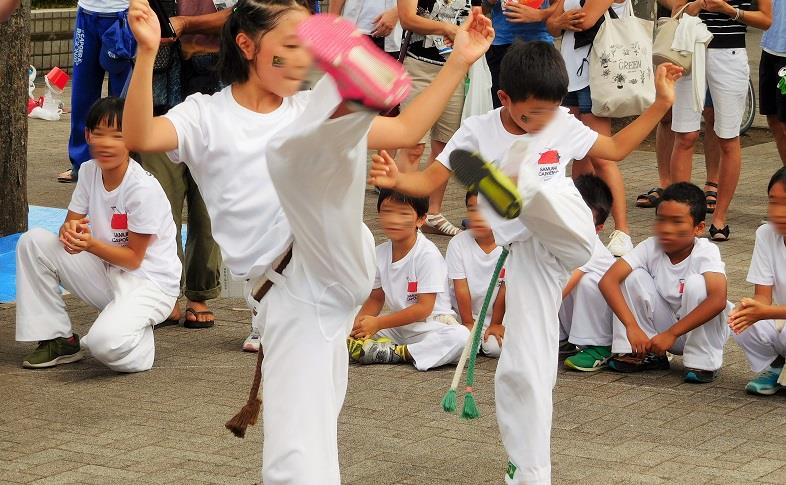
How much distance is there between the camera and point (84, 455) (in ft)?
15.0

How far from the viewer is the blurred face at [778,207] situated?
205 inches

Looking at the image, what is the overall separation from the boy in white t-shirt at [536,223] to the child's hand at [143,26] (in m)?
0.84

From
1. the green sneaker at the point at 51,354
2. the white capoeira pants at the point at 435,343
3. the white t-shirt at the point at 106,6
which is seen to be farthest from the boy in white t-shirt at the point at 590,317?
the white t-shirt at the point at 106,6

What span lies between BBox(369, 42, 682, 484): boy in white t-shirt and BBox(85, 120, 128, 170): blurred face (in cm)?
187

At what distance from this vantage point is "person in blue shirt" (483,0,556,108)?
7.72 meters

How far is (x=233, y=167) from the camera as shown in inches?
142

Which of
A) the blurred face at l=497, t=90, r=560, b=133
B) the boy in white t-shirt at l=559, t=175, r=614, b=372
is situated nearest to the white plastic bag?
the boy in white t-shirt at l=559, t=175, r=614, b=372

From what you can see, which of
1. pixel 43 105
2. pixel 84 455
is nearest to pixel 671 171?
pixel 84 455

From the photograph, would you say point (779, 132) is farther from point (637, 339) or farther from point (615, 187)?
point (637, 339)

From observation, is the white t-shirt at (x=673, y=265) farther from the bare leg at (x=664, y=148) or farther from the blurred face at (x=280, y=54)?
the bare leg at (x=664, y=148)

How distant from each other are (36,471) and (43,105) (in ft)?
29.1

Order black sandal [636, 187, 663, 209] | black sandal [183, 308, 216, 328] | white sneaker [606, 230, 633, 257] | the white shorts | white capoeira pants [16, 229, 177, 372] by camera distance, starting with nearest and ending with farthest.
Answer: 1. white capoeira pants [16, 229, 177, 372]
2. black sandal [183, 308, 216, 328]
3. white sneaker [606, 230, 633, 257]
4. the white shorts
5. black sandal [636, 187, 663, 209]

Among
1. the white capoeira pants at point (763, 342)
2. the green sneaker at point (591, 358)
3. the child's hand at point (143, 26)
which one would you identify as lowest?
the green sneaker at point (591, 358)

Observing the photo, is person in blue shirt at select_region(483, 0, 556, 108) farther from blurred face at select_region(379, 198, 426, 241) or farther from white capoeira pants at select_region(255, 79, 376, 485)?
white capoeira pants at select_region(255, 79, 376, 485)
